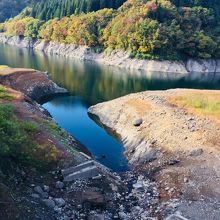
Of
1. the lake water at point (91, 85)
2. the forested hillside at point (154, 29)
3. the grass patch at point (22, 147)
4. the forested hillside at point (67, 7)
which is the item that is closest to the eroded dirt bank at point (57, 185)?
the grass patch at point (22, 147)

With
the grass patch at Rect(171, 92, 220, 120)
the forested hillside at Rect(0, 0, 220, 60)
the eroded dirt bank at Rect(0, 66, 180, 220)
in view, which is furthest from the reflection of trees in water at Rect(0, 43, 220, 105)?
the eroded dirt bank at Rect(0, 66, 180, 220)

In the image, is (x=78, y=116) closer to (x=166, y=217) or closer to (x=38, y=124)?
(x=38, y=124)

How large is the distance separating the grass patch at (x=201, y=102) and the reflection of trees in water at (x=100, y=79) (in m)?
18.7

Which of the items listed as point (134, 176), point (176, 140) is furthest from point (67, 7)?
point (134, 176)

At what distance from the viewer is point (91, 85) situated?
8344 centimetres

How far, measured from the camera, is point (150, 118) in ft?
167

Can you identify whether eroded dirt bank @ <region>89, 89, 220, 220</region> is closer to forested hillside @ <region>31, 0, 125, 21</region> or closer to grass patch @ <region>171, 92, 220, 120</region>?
grass patch @ <region>171, 92, 220, 120</region>

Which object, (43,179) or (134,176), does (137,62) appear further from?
(43,179)

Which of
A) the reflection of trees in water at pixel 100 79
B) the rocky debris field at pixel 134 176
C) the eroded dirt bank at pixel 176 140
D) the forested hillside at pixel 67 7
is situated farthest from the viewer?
the forested hillside at pixel 67 7

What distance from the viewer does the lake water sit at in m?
48.5

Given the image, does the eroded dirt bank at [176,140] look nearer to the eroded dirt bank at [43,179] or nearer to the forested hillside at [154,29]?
the eroded dirt bank at [43,179]

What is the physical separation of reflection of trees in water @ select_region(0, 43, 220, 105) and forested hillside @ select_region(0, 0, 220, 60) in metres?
8.19

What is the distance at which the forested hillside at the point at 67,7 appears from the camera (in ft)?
435

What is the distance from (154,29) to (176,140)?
65747 millimetres
